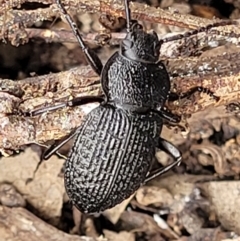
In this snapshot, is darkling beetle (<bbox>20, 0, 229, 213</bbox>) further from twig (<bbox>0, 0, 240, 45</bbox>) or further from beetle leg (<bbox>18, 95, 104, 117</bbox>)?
twig (<bbox>0, 0, 240, 45</bbox>)

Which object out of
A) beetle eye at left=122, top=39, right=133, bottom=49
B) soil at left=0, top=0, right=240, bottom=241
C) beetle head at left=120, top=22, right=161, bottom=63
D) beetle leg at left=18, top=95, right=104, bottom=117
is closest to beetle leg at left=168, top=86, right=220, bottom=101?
beetle head at left=120, top=22, right=161, bottom=63

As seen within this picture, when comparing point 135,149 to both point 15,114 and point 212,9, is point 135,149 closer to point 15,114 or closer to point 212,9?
point 15,114

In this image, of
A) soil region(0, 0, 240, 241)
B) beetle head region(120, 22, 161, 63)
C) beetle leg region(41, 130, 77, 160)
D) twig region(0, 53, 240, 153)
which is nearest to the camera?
twig region(0, 53, 240, 153)

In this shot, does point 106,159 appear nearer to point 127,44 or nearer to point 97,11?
point 127,44

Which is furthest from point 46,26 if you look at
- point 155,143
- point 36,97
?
point 155,143

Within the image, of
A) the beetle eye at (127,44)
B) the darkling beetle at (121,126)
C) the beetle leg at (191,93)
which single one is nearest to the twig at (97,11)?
the darkling beetle at (121,126)

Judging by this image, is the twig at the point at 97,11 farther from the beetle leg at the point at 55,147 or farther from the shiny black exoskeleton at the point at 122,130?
the beetle leg at the point at 55,147

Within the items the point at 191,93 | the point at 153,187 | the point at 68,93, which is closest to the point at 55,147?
the point at 68,93

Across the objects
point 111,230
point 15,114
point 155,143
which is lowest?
point 111,230
